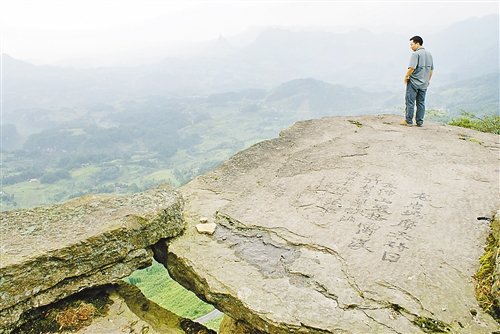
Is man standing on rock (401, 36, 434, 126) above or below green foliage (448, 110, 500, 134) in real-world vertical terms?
above

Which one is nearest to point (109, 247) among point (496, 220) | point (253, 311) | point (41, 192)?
point (253, 311)

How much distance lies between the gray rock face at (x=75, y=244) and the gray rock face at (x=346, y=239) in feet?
1.66

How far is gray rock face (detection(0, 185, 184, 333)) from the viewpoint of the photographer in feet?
12.5

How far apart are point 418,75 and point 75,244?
9.20m

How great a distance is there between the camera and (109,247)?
4.43 meters

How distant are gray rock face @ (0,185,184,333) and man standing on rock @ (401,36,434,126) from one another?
7.43 m

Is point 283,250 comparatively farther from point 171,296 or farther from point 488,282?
point 171,296

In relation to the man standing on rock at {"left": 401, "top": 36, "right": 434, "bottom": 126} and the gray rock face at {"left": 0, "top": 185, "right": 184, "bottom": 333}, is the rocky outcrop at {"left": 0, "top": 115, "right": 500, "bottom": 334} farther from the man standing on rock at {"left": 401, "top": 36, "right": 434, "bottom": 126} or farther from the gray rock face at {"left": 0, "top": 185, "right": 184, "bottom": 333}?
the man standing on rock at {"left": 401, "top": 36, "right": 434, "bottom": 126}

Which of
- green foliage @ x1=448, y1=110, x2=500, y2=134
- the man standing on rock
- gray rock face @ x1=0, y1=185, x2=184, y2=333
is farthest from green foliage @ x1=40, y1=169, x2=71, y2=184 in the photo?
the man standing on rock

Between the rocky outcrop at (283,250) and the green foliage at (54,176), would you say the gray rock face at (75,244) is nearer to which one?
the rocky outcrop at (283,250)

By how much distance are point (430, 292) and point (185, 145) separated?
644 feet

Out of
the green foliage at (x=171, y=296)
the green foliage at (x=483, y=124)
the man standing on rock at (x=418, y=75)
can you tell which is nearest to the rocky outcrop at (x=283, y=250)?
the man standing on rock at (x=418, y=75)

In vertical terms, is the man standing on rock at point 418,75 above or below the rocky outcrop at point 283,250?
above

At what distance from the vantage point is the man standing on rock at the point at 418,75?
8.87 meters
